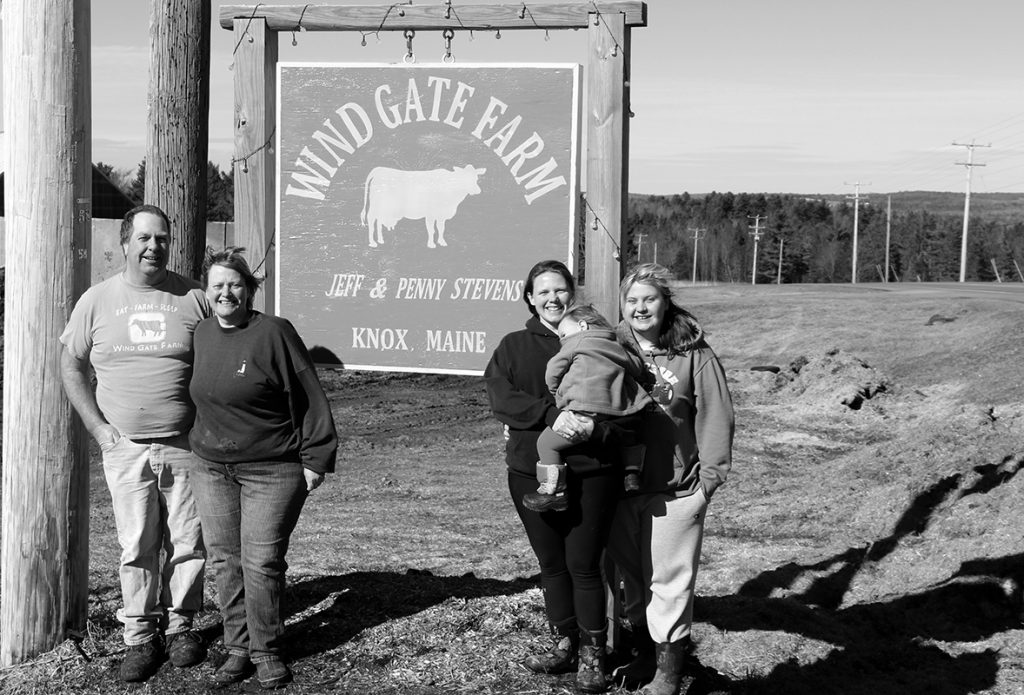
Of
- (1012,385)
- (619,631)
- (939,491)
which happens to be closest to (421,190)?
(619,631)

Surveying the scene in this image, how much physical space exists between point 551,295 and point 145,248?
1.54 metres

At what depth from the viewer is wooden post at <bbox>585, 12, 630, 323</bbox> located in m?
4.69

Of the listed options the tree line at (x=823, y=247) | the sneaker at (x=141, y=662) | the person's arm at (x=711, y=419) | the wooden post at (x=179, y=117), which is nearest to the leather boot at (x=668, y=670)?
the person's arm at (x=711, y=419)

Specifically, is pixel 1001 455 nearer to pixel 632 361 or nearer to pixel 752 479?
pixel 752 479

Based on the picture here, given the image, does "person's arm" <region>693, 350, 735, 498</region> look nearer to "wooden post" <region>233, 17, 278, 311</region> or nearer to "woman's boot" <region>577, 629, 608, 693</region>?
"woman's boot" <region>577, 629, 608, 693</region>

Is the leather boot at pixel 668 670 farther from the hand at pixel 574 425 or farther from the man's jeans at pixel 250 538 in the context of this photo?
the man's jeans at pixel 250 538

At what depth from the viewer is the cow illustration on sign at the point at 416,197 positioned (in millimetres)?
4938

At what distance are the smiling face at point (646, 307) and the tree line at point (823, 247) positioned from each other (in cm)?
8744

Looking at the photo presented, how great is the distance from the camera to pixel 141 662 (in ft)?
14.5

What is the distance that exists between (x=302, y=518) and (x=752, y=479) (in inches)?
169

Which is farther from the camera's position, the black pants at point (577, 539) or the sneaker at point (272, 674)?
the sneaker at point (272, 674)

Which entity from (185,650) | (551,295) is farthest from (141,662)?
(551,295)

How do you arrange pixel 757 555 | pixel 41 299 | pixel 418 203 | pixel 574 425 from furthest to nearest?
pixel 757 555 → pixel 418 203 → pixel 41 299 → pixel 574 425

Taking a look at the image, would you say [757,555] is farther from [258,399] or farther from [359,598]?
[258,399]
